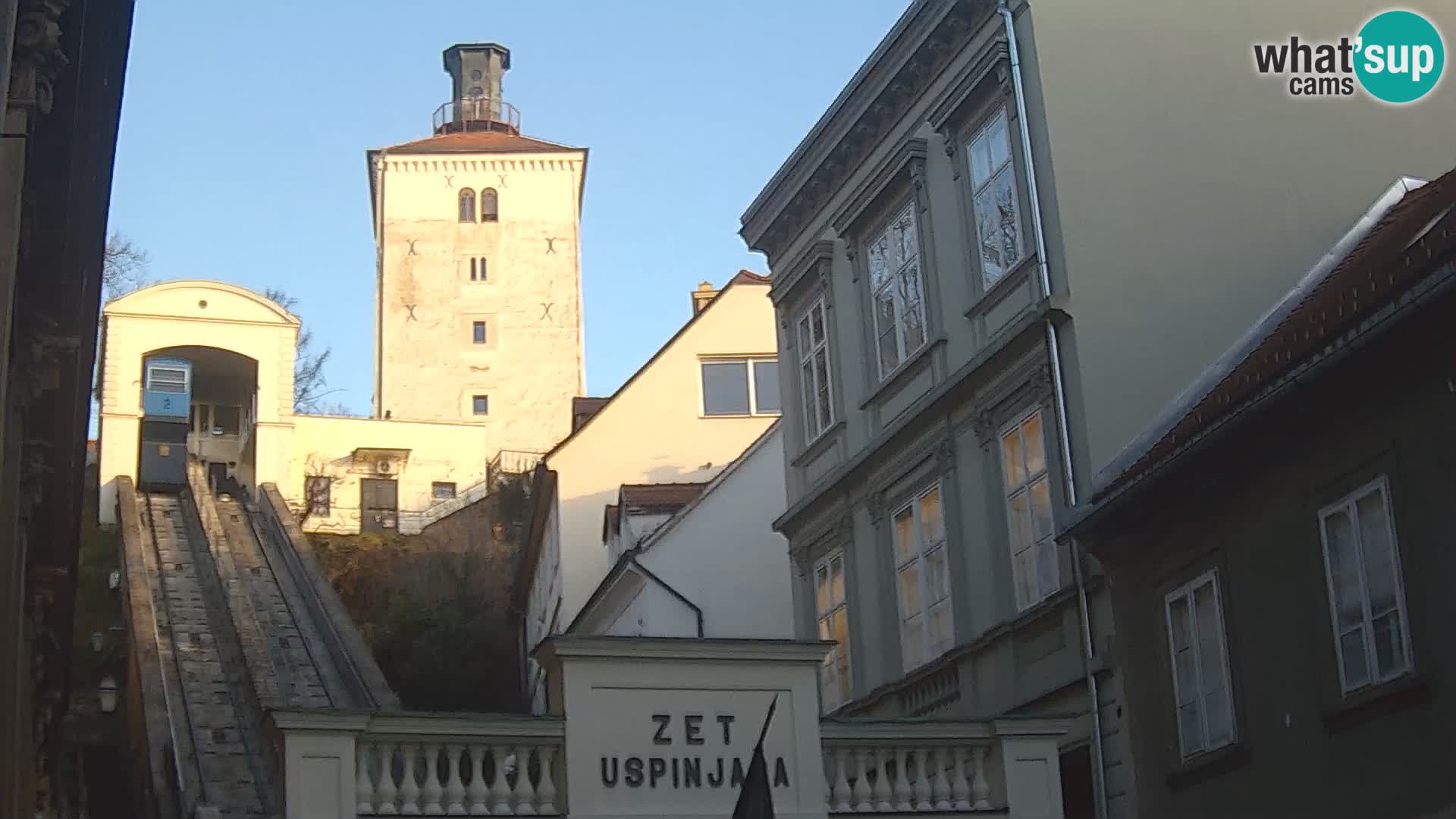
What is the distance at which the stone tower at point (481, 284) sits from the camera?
79.5 metres

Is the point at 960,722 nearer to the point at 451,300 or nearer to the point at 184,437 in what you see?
the point at 184,437

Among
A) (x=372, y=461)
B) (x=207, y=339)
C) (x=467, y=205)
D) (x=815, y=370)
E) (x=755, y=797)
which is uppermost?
(x=467, y=205)

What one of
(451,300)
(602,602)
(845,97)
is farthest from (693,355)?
(451,300)

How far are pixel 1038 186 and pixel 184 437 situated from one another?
39.3 meters

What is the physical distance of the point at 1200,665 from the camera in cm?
1656

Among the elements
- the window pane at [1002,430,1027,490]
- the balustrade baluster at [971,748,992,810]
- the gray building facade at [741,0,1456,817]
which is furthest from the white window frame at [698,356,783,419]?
the balustrade baluster at [971,748,992,810]

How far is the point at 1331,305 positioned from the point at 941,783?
4.77m

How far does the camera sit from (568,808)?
14.9 m

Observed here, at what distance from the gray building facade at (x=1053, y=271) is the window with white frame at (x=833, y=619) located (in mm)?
1013

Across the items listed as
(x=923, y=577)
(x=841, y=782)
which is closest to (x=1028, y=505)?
(x=923, y=577)

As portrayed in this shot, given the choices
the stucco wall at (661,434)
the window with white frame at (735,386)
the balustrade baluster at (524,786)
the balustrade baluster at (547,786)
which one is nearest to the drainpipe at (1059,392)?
the balustrade baluster at (547,786)

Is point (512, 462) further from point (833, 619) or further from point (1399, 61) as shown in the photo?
point (1399, 61)

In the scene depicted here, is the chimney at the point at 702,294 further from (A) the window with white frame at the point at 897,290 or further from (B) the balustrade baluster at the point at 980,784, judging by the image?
(B) the balustrade baluster at the point at 980,784

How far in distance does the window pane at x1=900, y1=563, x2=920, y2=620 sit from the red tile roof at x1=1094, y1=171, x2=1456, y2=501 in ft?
14.6
